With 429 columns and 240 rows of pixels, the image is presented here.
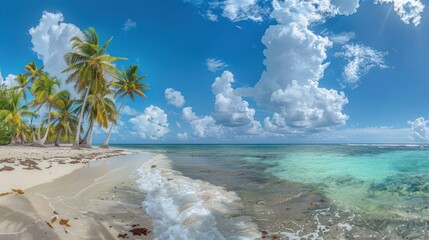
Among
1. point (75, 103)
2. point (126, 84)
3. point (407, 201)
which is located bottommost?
point (407, 201)

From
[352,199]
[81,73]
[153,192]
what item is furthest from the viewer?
[81,73]

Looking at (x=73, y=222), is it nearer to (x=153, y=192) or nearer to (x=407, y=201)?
(x=153, y=192)

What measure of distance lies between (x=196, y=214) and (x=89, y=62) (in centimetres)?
3592

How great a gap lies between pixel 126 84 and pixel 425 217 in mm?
49775

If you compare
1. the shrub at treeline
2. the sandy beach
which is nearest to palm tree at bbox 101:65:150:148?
the shrub at treeline

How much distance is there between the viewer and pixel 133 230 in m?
6.48

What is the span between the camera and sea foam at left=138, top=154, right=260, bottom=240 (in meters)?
6.61

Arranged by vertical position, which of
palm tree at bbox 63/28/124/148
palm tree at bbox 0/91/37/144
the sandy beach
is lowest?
the sandy beach

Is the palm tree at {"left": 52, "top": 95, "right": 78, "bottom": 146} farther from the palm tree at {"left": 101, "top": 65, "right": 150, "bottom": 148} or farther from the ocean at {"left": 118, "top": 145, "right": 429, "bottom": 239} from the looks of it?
the ocean at {"left": 118, "top": 145, "right": 429, "bottom": 239}

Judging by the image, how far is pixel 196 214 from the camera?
7.96 meters

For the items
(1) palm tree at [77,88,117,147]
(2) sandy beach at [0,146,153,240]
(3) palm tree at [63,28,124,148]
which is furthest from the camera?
(1) palm tree at [77,88,117,147]

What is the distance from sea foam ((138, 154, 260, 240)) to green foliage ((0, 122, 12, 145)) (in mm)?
47572

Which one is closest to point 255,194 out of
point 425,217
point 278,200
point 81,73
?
point 278,200

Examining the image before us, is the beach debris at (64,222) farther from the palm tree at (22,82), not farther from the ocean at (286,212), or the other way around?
the palm tree at (22,82)
